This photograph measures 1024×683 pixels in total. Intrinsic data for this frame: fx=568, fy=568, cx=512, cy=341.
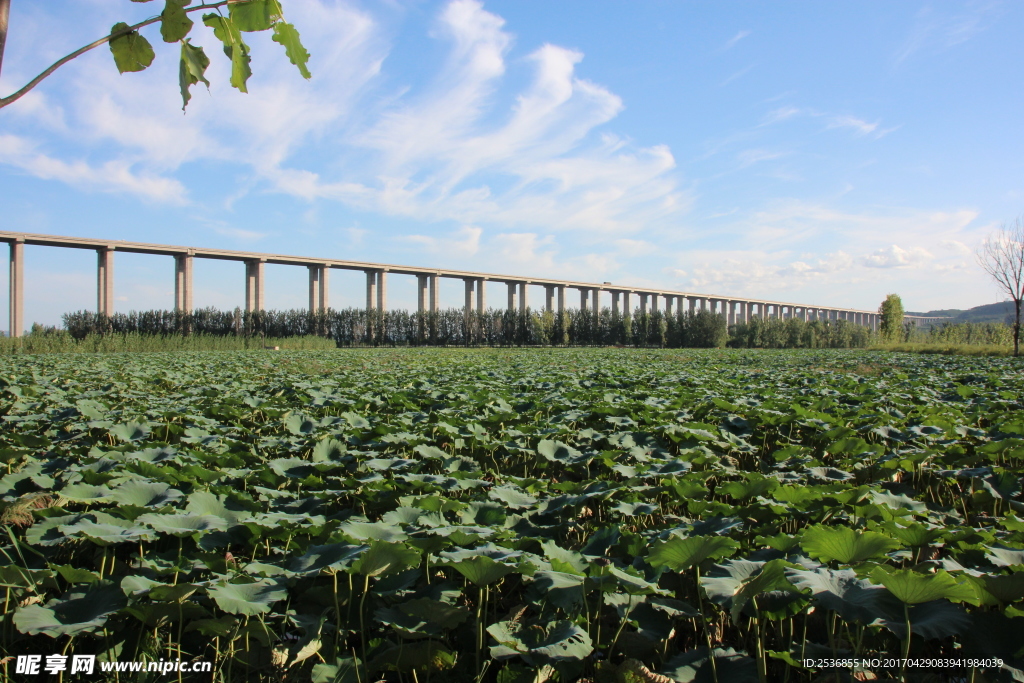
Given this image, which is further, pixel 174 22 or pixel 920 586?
pixel 174 22

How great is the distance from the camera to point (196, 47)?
5.67 feet

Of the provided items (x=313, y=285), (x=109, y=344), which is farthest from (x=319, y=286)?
(x=109, y=344)

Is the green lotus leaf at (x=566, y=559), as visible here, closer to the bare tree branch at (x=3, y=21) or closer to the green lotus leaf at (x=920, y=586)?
the green lotus leaf at (x=920, y=586)

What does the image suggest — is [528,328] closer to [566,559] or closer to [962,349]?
[962,349]

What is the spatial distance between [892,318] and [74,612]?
6402 centimetres

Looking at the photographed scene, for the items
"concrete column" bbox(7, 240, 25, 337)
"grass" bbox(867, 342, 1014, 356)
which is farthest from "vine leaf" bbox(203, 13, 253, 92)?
"concrete column" bbox(7, 240, 25, 337)

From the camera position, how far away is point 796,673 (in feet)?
6.10

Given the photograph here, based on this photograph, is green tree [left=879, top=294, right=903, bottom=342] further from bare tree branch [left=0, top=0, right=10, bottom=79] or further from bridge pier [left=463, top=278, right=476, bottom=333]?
bare tree branch [left=0, top=0, right=10, bottom=79]

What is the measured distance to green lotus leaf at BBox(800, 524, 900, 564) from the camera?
1714 millimetres

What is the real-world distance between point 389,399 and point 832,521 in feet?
16.0

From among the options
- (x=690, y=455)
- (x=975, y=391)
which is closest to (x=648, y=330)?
(x=975, y=391)

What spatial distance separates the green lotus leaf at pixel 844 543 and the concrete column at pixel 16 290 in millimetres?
47077

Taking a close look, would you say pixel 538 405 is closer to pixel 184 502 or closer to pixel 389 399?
pixel 389 399

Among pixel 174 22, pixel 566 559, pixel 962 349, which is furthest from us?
pixel 962 349
